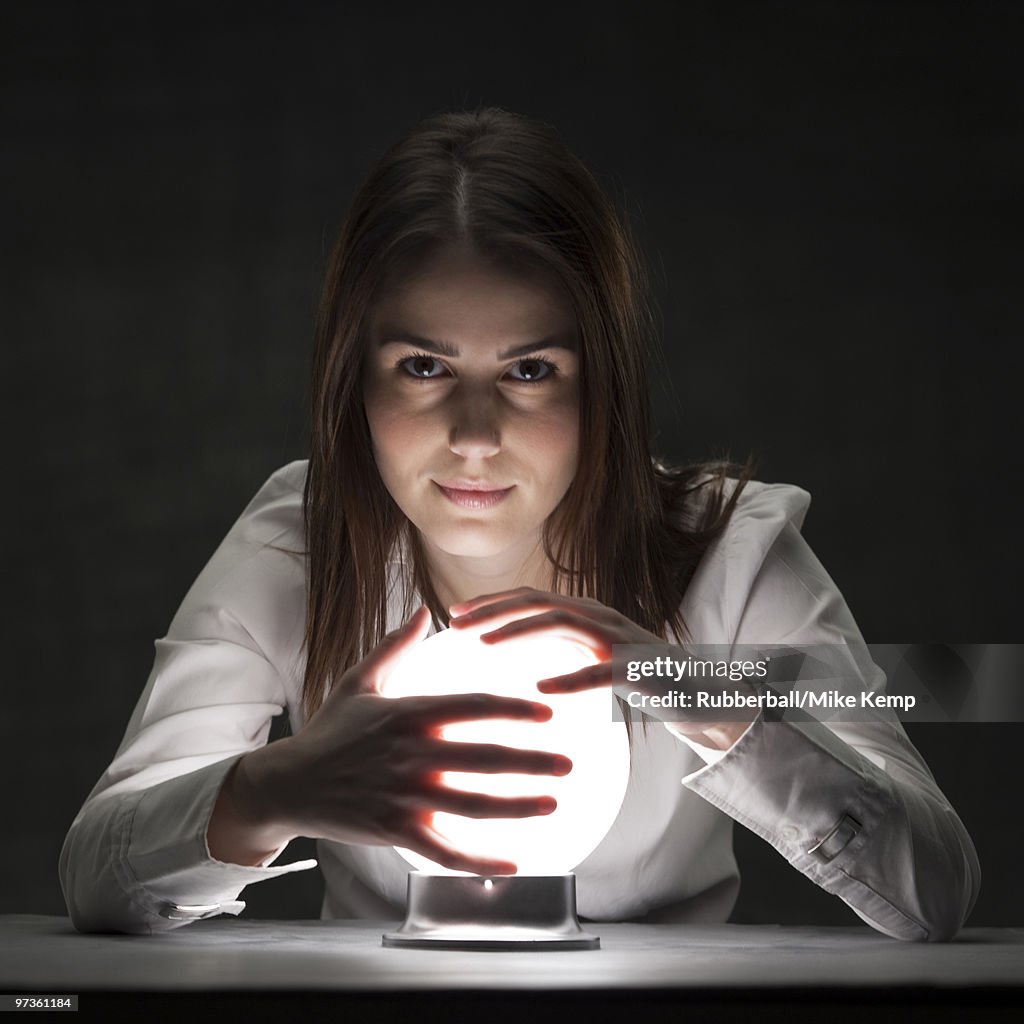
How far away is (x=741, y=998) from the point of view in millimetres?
1022

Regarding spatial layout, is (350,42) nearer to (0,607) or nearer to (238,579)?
(0,607)

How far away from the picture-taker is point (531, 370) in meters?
1.50

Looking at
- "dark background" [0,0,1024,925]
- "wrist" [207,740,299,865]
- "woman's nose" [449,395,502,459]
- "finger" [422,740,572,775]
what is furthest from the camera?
"dark background" [0,0,1024,925]

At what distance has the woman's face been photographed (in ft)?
4.83

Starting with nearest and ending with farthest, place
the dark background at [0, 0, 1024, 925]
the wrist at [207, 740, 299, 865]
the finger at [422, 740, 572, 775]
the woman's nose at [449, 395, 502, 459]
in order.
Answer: the finger at [422, 740, 572, 775]
the wrist at [207, 740, 299, 865]
the woman's nose at [449, 395, 502, 459]
the dark background at [0, 0, 1024, 925]

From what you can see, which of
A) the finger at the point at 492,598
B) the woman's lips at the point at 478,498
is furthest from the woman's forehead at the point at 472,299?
the finger at the point at 492,598

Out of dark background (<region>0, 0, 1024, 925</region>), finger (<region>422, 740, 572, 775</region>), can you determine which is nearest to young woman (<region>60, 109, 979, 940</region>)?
finger (<region>422, 740, 572, 775</region>)

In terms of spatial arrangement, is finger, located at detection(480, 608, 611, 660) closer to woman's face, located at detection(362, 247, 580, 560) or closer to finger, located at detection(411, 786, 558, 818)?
finger, located at detection(411, 786, 558, 818)

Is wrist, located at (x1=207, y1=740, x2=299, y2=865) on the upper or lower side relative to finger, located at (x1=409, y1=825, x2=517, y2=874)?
upper

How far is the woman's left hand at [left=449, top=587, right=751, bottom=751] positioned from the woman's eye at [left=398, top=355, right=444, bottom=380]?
298 mm

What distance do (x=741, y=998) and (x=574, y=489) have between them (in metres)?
0.67

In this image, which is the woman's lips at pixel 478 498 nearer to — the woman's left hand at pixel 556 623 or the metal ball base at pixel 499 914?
the woman's left hand at pixel 556 623

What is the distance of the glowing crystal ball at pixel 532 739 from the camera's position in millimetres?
1228

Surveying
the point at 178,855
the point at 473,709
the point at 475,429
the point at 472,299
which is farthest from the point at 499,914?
the point at 472,299
